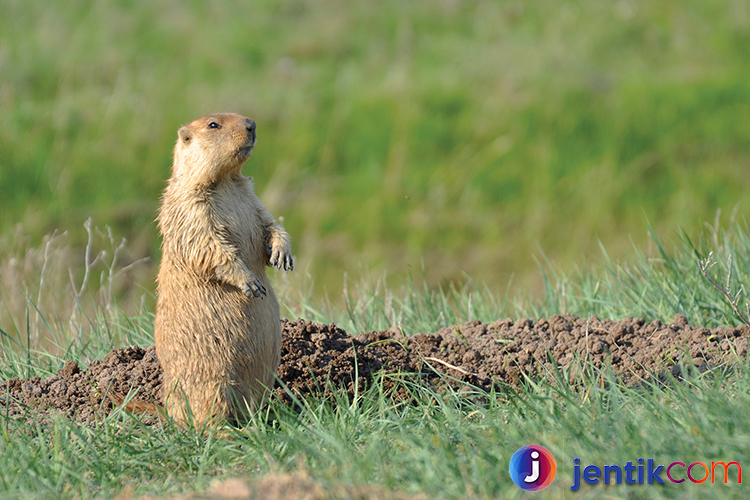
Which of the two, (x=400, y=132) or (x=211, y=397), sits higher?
(x=400, y=132)

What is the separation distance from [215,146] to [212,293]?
2.08 ft

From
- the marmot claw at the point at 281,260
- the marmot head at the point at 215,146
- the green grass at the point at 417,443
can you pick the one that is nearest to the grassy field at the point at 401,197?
the green grass at the point at 417,443

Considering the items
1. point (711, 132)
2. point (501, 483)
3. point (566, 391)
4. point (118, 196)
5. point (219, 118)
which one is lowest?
point (501, 483)

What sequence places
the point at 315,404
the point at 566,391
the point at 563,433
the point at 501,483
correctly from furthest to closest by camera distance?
1. the point at 315,404
2. the point at 566,391
3. the point at 563,433
4. the point at 501,483

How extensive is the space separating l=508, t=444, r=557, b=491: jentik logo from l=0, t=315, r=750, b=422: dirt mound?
0.89 m

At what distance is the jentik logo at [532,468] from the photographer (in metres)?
2.35

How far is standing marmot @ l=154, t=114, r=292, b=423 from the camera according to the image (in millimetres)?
3225

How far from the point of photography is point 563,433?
259 cm

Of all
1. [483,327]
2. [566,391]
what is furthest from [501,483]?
[483,327]

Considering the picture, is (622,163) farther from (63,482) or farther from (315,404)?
(63,482)

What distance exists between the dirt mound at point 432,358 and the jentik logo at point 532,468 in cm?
89

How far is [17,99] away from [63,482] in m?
7.21

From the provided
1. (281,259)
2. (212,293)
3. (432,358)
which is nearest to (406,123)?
(432,358)

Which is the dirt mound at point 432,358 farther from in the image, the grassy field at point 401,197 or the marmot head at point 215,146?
the marmot head at point 215,146
